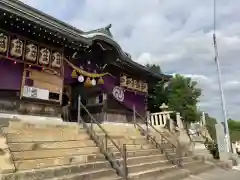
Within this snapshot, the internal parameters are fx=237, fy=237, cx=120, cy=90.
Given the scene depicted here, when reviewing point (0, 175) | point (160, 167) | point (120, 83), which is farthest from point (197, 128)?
point (0, 175)

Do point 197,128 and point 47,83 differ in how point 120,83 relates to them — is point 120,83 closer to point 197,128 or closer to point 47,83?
point 47,83

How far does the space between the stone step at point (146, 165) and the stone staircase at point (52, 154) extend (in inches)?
30.1

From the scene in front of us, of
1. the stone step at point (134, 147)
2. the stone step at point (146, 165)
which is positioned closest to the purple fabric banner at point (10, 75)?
the stone step at point (134, 147)

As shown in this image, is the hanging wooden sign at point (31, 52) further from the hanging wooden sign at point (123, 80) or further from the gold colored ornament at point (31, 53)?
the hanging wooden sign at point (123, 80)

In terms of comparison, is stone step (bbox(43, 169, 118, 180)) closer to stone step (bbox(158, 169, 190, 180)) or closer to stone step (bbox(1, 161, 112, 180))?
stone step (bbox(1, 161, 112, 180))

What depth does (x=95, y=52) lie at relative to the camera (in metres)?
12.2

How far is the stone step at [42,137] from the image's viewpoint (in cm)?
617

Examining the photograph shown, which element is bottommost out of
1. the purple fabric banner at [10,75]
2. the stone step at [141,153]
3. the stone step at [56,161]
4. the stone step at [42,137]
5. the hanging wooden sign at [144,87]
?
the stone step at [141,153]

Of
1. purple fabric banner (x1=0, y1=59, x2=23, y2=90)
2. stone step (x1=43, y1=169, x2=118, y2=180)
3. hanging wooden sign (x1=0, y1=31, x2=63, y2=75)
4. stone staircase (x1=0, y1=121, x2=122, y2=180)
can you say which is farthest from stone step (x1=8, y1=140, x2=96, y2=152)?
hanging wooden sign (x1=0, y1=31, x2=63, y2=75)

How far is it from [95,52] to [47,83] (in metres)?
3.69

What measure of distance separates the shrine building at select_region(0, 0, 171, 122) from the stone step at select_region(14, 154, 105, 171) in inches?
129

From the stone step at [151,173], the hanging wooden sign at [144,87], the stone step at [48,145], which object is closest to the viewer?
the stone step at [48,145]

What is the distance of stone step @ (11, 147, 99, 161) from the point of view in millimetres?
5661

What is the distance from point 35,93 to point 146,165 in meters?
4.85
